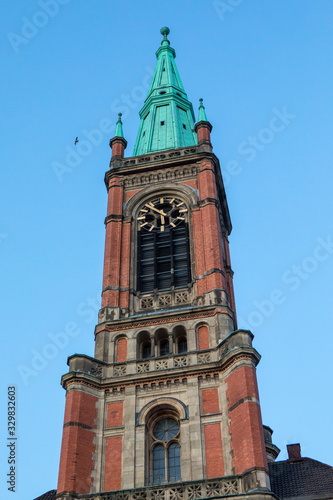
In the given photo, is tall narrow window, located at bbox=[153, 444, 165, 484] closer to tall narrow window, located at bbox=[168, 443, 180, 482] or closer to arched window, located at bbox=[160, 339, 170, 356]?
tall narrow window, located at bbox=[168, 443, 180, 482]

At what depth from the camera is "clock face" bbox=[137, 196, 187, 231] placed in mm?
43125

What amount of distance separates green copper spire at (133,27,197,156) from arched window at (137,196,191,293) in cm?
732

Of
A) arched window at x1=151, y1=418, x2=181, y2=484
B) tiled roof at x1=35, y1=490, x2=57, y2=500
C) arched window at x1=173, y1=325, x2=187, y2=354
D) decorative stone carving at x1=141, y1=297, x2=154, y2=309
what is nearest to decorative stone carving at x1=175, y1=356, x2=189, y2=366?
arched window at x1=173, y1=325, x2=187, y2=354

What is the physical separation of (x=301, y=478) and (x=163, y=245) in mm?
15560

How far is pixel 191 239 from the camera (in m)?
41.7

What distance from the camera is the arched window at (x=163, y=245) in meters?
40.3

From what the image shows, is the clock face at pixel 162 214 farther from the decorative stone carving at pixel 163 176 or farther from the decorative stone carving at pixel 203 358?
the decorative stone carving at pixel 203 358

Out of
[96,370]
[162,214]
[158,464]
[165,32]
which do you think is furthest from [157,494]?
[165,32]

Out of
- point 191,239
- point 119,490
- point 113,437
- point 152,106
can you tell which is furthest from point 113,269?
point 152,106

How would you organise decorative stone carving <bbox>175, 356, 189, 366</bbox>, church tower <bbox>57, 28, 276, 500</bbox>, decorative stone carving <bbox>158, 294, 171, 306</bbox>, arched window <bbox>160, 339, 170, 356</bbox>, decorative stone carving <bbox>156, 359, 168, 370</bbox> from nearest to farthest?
church tower <bbox>57, 28, 276, 500</bbox>, decorative stone carving <bbox>175, 356, 189, 366</bbox>, decorative stone carving <bbox>156, 359, 168, 370</bbox>, arched window <bbox>160, 339, 170, 356</bbox>, decorative stone carving <bbox>158, 294, 171, 306</bbox>

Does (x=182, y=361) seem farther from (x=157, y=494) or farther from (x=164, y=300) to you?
(x=157, y=494)

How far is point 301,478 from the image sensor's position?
31922 mm

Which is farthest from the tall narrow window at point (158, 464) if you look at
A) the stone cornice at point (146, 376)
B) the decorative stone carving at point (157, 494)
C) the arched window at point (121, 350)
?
the arched window at point (121, 350)

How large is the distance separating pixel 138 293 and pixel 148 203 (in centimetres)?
709
